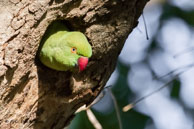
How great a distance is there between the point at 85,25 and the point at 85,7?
0.22 m

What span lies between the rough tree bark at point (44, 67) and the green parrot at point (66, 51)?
0.47 feet

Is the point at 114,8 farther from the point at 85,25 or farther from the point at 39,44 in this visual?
the point at 39,44

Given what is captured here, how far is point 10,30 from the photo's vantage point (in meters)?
3.30

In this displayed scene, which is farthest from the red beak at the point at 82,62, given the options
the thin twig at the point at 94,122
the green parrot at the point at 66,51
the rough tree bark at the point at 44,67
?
the thin twig at the point at 94,122

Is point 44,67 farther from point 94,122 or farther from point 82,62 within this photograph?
point 94,122

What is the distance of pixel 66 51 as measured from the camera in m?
3.72

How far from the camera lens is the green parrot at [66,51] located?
3652mm

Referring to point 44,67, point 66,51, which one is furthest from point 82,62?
point 44,67

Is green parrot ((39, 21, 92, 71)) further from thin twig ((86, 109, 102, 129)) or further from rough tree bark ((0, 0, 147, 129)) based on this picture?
thin twig ((86, 109, 102, 129))

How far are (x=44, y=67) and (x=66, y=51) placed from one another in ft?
1.18

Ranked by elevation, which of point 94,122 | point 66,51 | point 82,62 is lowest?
point 94,122

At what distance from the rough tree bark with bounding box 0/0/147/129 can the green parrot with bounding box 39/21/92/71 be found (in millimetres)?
144

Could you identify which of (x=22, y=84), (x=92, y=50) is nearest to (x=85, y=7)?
(x=92, y=50)

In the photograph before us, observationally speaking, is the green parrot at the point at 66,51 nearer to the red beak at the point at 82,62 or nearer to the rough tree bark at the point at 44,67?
the red beak at the point at 82,62
